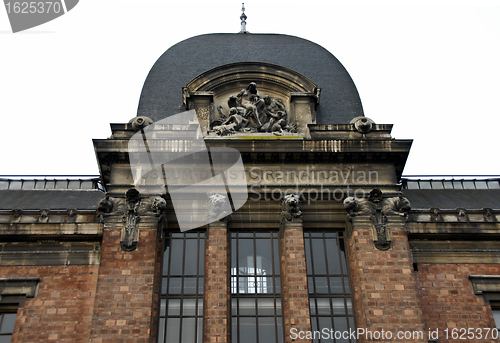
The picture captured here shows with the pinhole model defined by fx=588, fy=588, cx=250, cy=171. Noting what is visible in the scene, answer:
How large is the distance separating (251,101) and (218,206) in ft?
15.7

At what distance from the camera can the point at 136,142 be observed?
1966 centimetres

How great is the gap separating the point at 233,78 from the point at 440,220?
897 cm

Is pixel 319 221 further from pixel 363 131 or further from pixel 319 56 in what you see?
pixel 319 56

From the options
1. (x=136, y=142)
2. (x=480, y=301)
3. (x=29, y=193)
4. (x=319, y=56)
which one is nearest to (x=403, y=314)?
(x=480, y=301)

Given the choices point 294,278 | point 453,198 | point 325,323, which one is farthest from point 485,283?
point 453,198

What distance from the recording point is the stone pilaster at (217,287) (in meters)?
16.8

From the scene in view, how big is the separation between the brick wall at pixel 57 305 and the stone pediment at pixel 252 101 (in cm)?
639

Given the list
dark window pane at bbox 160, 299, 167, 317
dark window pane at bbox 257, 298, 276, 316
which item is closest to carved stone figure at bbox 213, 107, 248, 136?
dark window pane at bbox 257, 298, 276, 316

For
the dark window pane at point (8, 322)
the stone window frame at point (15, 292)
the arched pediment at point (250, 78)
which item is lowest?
the dark window pane at point (8, 322)

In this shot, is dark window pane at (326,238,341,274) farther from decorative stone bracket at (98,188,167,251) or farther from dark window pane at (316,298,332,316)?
decorative stone bracket at (98,188,167,251)

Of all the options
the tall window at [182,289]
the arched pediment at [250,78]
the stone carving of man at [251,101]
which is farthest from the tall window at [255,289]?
the arched pediment at [250,78]

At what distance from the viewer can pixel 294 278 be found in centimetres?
1780

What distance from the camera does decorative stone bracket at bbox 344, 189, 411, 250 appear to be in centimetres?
1847

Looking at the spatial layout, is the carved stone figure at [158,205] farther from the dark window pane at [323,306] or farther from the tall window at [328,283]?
the dark window pane at [323,306]
